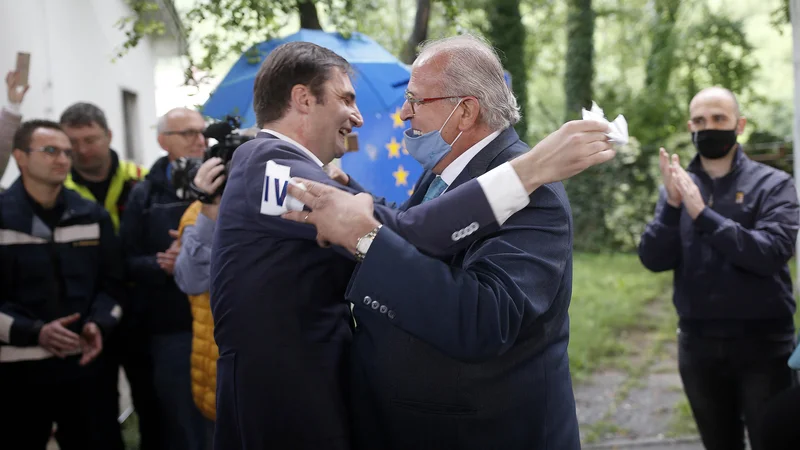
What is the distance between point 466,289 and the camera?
192 cm

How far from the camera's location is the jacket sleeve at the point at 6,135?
496cm

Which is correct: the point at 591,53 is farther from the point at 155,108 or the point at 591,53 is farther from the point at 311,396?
the point at 311,396

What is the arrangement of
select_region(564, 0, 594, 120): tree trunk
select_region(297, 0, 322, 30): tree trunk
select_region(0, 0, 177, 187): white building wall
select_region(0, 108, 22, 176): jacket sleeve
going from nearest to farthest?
select_region(0, 108, 22, 176): jacket sleeve
select_region(0, 0, 177, 187): white building wall
select_region(297, 0, 322, 30): tree trunk
select_region(564, 0, 594, 120): tree trunk

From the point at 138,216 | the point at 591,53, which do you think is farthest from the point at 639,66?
the point at 138,216

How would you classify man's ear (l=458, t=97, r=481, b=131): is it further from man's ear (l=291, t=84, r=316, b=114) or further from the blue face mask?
man's ear (l=291, t=84, r=316, b=114)

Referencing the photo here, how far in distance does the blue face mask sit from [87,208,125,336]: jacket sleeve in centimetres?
280

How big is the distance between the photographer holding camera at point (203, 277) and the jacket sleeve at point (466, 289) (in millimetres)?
1772

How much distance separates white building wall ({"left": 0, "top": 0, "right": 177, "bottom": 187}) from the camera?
5891 mm

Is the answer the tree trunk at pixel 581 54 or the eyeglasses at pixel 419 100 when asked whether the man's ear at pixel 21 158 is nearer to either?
the eyeglasses at pixel 419 100

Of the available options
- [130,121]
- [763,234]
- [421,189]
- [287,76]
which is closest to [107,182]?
[287,76]

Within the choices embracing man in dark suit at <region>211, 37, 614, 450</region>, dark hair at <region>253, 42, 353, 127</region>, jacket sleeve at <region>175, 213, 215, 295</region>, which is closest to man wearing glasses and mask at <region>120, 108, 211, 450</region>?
jacket sleeve at <region>175, 213, 215, 295</region>

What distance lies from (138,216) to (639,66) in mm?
25478

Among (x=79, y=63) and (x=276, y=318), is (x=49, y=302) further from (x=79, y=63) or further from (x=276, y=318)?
(x=79, y=63)

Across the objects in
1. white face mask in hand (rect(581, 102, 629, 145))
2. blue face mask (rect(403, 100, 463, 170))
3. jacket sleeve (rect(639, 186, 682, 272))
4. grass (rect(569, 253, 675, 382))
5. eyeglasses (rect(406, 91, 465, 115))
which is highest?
eyeglasses (rect(406, 91, 465, 115))
